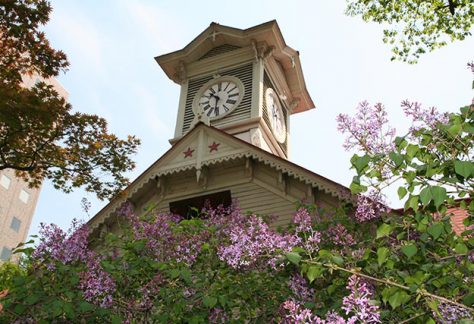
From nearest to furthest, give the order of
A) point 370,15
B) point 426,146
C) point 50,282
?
point 426,146 < point 50,282 < point 370,15

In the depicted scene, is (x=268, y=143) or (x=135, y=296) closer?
(x=135, y=296)

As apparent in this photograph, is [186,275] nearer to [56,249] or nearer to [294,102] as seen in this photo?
[56,249]

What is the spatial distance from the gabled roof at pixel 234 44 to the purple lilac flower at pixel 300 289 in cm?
1360

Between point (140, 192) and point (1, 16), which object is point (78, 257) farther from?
point (1, 16)

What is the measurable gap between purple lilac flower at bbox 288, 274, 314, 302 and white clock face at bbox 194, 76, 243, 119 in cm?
1147

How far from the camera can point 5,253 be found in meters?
62.2

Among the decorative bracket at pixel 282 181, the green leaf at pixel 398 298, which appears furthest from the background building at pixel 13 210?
the green leaf at pixel 398 298

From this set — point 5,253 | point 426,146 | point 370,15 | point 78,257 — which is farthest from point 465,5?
point 5,253

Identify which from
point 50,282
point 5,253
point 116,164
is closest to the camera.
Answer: point 50,282

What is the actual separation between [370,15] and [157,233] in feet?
43.5

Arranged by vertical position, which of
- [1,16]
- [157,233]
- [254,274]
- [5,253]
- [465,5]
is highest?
[5,253]

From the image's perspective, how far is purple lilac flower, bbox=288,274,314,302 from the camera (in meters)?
6.26

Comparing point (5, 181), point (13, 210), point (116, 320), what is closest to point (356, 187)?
point (116, 320)

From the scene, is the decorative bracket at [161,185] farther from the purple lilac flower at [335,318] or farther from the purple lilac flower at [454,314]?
the purple lilac flower at [454,314]
